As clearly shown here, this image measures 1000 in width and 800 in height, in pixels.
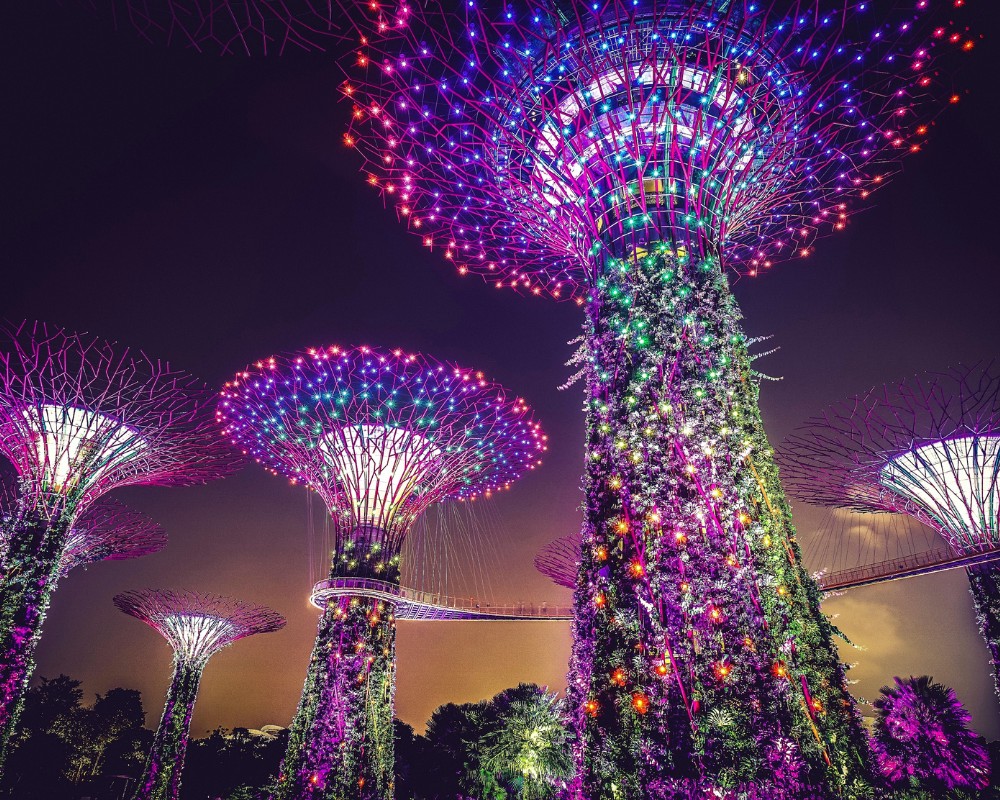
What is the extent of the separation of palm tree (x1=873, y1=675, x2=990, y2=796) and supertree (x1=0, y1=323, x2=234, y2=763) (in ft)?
74.2

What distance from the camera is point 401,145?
37.4 feet

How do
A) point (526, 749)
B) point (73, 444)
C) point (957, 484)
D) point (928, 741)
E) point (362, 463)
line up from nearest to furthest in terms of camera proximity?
1. point (928, 741)
2. point (73, 444)
3. point (362, 463)
4. point (957, 484)
5. point (526, 749)

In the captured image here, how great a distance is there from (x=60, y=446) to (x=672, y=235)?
1761 cm

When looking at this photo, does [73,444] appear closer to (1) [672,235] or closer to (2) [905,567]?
(1) [672,235]

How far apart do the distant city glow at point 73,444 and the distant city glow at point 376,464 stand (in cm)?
621

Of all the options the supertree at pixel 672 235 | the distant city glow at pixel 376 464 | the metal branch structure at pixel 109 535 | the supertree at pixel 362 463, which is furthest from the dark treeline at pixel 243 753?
the metal branch structure at pixel 109 535

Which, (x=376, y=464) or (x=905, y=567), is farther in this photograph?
(x=905, y=567)

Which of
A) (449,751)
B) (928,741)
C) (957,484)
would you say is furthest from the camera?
(449,751)

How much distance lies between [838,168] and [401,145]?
924cm

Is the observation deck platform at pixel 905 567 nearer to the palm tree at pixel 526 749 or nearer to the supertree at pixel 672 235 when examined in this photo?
the palm tree at pixel 526 749

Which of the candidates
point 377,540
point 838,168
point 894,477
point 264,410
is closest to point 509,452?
point 377,540

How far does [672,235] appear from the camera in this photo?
984cm

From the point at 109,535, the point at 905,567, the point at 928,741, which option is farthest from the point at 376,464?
the point at 905,567

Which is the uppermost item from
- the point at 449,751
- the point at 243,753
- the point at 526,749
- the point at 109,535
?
the point at 109,535
